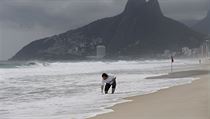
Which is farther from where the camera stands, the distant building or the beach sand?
the distant building

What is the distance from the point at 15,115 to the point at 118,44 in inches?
7350

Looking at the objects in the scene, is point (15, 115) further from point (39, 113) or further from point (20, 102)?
point (20, 102)

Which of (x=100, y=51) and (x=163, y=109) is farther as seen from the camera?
(x=100, y=51)

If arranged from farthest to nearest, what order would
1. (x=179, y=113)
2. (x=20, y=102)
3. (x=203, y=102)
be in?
(x=20, y=102), (x=203, y=102), (x=179, y=113)

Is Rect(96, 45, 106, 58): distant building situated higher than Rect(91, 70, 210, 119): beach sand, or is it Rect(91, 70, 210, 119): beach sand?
Rect(96, 45, 106, 58): distant building

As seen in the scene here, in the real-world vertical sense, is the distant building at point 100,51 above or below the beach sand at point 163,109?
above

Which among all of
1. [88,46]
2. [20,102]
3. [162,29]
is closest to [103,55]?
[88,46]

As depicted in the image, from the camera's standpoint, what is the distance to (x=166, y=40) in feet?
651

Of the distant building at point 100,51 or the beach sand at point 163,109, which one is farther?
the distant building at point 100,51

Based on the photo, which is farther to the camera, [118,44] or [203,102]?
[118,44]

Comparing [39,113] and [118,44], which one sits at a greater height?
[118,44]

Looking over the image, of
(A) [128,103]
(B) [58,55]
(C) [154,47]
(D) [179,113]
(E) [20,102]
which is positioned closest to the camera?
(D) [179,113]

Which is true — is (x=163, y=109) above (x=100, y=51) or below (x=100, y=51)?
below

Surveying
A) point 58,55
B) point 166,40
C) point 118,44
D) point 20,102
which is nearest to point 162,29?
point 166,40
